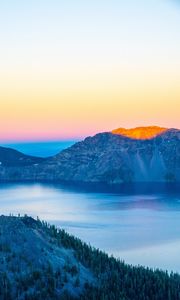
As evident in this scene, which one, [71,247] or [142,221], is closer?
[71,247]

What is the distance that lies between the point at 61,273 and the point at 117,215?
6913 cm

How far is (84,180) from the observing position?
185m

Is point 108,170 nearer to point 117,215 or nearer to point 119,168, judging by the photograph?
point 119,168

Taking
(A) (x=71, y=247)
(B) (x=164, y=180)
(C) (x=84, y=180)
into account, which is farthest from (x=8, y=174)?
(A) (x=71, y=247)

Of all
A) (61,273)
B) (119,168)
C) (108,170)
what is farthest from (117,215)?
(108,170)

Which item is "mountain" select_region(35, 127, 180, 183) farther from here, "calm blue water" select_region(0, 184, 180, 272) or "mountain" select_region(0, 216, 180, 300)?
"mountain" select_region(0, 216, 180, 300)

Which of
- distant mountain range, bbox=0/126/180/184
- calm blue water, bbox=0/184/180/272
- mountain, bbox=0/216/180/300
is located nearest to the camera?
mountain, bbox=0/216/180/300

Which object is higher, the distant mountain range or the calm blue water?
the distant mountain range

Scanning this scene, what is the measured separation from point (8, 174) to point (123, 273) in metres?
167

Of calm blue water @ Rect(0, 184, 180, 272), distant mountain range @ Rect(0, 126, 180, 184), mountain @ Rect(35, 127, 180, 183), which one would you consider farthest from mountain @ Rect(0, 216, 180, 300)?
mountain @ Rect(35, 127, 180, 183)

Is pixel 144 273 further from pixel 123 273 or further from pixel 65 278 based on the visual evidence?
pixel 65 278

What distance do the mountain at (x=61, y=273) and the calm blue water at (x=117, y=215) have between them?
16895 millimetres

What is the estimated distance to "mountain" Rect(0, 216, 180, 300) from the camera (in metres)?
27.2

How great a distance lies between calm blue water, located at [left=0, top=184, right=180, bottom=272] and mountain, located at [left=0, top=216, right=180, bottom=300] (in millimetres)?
16895
